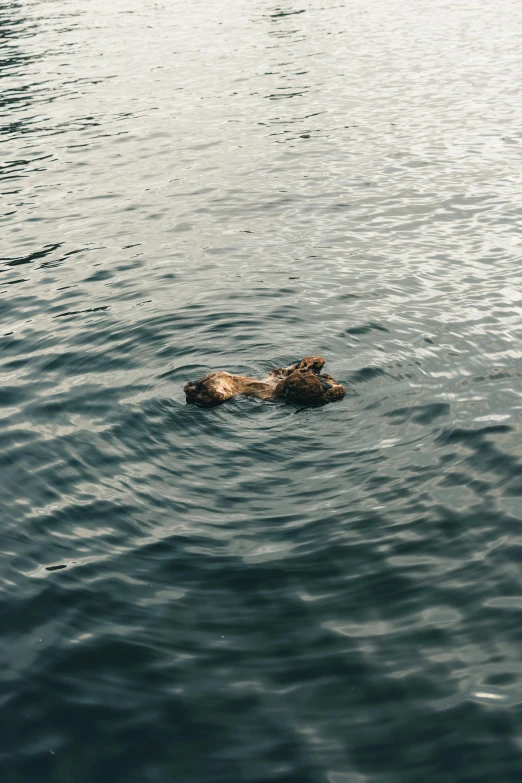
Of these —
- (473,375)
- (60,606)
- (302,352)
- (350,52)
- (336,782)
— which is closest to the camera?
(336,782)

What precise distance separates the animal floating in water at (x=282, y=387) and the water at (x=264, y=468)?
0.64 ft

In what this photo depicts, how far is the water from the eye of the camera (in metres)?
7.28

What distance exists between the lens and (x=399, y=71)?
36.5m

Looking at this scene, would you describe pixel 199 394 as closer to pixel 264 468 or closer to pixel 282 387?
pixel 282 387

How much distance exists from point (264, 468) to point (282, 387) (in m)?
1.77

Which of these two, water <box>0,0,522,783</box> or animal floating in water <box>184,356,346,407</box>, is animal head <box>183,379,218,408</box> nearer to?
animal floating in water <box>184,356,346,407</box>

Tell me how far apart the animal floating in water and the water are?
0.19 m

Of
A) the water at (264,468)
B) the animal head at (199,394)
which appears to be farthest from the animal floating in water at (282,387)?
the water at (264,468)

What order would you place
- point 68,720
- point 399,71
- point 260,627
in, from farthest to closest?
point 399,71
point 260,627
point 68,720

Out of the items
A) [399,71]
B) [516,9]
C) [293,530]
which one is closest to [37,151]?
[399,71]

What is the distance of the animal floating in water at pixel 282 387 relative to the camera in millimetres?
11906

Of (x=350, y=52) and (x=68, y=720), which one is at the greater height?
(x=350, y=52)

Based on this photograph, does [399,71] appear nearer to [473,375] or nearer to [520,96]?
[520,96]

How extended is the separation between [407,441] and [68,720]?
19.1ft
